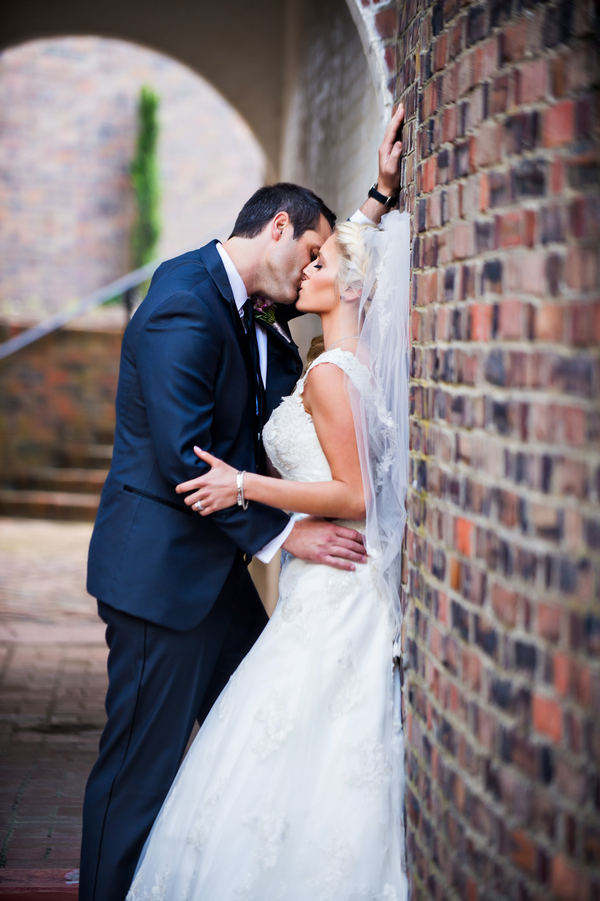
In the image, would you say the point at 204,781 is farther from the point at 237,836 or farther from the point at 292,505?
the point at 292,505

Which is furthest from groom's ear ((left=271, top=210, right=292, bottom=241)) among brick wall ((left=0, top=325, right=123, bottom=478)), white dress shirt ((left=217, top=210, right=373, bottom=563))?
brick wall ((left=0, top=325, right=123, bottom=478))

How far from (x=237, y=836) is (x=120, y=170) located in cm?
1365

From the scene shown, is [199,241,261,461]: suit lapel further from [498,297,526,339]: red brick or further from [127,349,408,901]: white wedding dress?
[498,297,526,339]: red brick

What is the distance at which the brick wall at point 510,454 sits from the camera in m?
1.18

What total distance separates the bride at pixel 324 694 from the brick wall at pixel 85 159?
12.1m

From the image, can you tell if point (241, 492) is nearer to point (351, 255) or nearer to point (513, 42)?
point (351, 255)

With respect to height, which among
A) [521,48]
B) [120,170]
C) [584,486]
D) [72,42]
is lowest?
[584,486]

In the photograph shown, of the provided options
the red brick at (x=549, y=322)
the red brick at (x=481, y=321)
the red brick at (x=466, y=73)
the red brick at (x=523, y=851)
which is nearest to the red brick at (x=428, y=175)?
the red brick at (x=466, y=73)

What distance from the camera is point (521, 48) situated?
4.40ft

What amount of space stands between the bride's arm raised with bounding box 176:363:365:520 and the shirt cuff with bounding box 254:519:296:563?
11 cm

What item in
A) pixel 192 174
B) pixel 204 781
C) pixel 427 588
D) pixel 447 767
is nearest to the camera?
pixel 447 767

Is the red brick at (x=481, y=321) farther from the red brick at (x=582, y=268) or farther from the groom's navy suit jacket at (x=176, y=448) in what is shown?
the groom's navy suit jacket at (x=176, y=448)

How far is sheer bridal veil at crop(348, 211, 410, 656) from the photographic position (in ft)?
6.86

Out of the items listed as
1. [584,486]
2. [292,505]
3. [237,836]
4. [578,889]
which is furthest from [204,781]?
[584,486]
